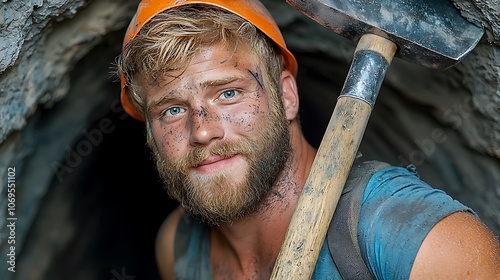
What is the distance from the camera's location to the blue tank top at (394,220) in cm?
172

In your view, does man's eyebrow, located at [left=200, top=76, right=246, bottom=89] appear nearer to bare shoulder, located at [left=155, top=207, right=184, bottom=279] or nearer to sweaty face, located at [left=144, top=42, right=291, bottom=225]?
sweaty face, located at [left=144, top=42, right=291, bottom=225]

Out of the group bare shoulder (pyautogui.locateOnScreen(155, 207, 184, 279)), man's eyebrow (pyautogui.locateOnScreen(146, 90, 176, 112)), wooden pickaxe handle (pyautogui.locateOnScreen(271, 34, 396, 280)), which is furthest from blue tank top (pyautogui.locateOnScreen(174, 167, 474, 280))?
bare shoulder (pyautogui.locateOnScreen(155, 207, 184, 279))

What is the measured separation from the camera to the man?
1.76 metres

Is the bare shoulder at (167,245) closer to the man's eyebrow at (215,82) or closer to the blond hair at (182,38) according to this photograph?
the blond hair at (182,38)

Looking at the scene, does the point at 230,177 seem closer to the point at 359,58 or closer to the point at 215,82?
the point at 215,82

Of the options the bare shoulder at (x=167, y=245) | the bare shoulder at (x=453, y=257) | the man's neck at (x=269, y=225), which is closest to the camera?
the bare shoulder at (x=453, y=257)

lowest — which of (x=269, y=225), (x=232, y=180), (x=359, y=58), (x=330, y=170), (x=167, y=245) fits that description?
(x=167, y=245)

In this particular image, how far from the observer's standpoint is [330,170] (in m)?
1.75

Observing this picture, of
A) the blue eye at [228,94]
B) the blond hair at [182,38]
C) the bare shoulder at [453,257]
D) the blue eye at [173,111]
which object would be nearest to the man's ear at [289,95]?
the blond hair at [182,38]

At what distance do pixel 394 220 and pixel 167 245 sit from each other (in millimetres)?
1196

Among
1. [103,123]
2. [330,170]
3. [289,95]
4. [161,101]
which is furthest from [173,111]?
[103,123]

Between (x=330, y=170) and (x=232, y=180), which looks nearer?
(x=330, y=170)

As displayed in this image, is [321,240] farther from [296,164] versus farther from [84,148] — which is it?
[84,148]

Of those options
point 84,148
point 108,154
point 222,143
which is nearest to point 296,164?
point 222,143
